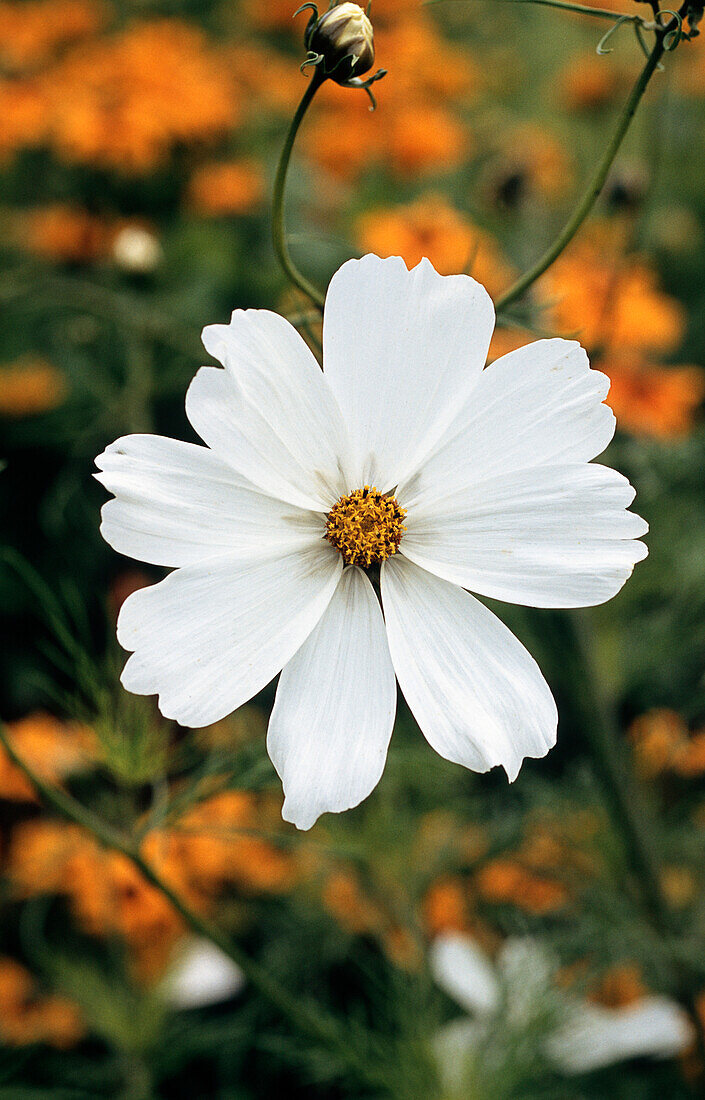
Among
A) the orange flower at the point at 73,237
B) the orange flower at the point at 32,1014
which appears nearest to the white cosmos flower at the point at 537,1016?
the orange flower at the point at 32,1014

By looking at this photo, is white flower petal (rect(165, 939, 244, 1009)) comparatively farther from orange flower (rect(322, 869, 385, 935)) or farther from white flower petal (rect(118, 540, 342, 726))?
white flower petal (rect(118, 540, 342, 726))

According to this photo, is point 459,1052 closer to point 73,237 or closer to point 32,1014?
point 32,1014

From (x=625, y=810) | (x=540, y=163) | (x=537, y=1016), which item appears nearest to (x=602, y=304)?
(x=540, y=163)

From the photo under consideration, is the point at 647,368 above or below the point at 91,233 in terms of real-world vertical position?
below

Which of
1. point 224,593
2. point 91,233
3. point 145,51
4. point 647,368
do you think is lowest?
point 224,593

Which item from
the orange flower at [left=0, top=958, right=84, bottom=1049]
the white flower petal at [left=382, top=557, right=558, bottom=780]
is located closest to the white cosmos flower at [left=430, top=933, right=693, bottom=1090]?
the orange flower at [left=0, top=958, right=84, bottom=1049]

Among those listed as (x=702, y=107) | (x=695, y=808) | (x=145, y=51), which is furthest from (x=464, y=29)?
(x=695, y=808)

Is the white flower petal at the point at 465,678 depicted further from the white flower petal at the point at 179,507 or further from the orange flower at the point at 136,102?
the orange flower at the point at 136,102

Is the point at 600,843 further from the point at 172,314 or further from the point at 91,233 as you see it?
the point at 91,233
